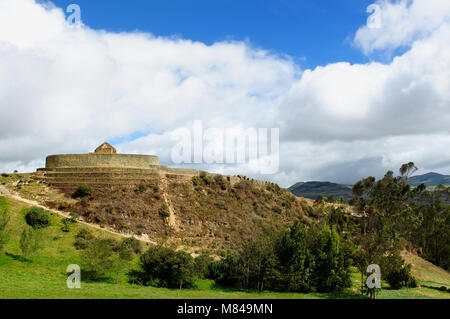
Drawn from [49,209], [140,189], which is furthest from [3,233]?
[140,189]

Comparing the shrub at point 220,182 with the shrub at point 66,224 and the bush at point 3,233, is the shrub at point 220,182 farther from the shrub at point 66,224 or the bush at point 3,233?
the bush at point 3,233

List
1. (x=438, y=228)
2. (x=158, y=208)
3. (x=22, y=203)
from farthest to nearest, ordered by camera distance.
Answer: (x=438, y=228) < (x=158, y=208) < (x=22, y=203)

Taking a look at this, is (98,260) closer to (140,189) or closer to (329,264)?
(140,189)

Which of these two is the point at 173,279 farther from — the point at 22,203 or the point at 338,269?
the point at 22,203

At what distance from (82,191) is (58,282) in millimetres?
17447

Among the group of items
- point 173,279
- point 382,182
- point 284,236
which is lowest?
point 173,279

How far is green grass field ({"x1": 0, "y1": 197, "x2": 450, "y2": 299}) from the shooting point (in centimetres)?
2144

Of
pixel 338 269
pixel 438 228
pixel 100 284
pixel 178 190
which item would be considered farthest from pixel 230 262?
pixel 438 228

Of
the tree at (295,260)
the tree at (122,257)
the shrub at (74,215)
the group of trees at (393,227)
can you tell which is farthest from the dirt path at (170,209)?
the group of trees at (393,227)

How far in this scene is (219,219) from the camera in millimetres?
46469

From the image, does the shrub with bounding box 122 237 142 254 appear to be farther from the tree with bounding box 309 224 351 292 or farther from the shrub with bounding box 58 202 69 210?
the tree with bounding box 309 224 351 292

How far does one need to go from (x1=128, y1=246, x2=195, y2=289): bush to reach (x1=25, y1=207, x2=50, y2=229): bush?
10.5 meters

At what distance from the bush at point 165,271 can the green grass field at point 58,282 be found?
111 cm

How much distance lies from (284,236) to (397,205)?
21.0 metres
